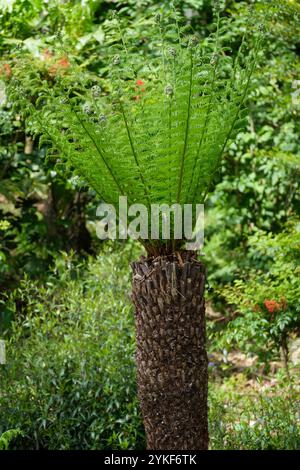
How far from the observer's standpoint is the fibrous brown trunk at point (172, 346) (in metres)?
3.13

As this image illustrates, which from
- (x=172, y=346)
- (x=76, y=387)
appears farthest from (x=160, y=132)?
(x=76, y=387)

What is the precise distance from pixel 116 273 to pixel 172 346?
184cm

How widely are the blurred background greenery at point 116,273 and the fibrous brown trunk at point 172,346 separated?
518 mm

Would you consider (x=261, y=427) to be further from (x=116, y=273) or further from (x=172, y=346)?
(x=172, y=346)

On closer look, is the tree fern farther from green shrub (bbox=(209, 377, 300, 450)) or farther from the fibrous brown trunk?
green shrub (bbox=(209, 377, 300, 450))

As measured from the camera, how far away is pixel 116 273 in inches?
195

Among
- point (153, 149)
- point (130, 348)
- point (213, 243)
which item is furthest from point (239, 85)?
point (213, 243)

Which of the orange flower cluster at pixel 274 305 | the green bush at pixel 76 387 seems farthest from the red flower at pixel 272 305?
the green bush at pixel 76 387

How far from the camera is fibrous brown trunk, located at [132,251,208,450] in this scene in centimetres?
313

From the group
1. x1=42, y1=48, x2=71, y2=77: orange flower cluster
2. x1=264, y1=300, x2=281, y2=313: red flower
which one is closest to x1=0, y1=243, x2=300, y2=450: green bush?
x1=264, y1=300, x2=281, y2=313: red flower

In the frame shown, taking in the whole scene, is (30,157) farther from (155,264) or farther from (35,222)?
(155,264)

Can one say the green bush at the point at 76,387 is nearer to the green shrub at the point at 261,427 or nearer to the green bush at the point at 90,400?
the green bush at the point at 90,400

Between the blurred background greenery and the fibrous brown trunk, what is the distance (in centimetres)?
52
